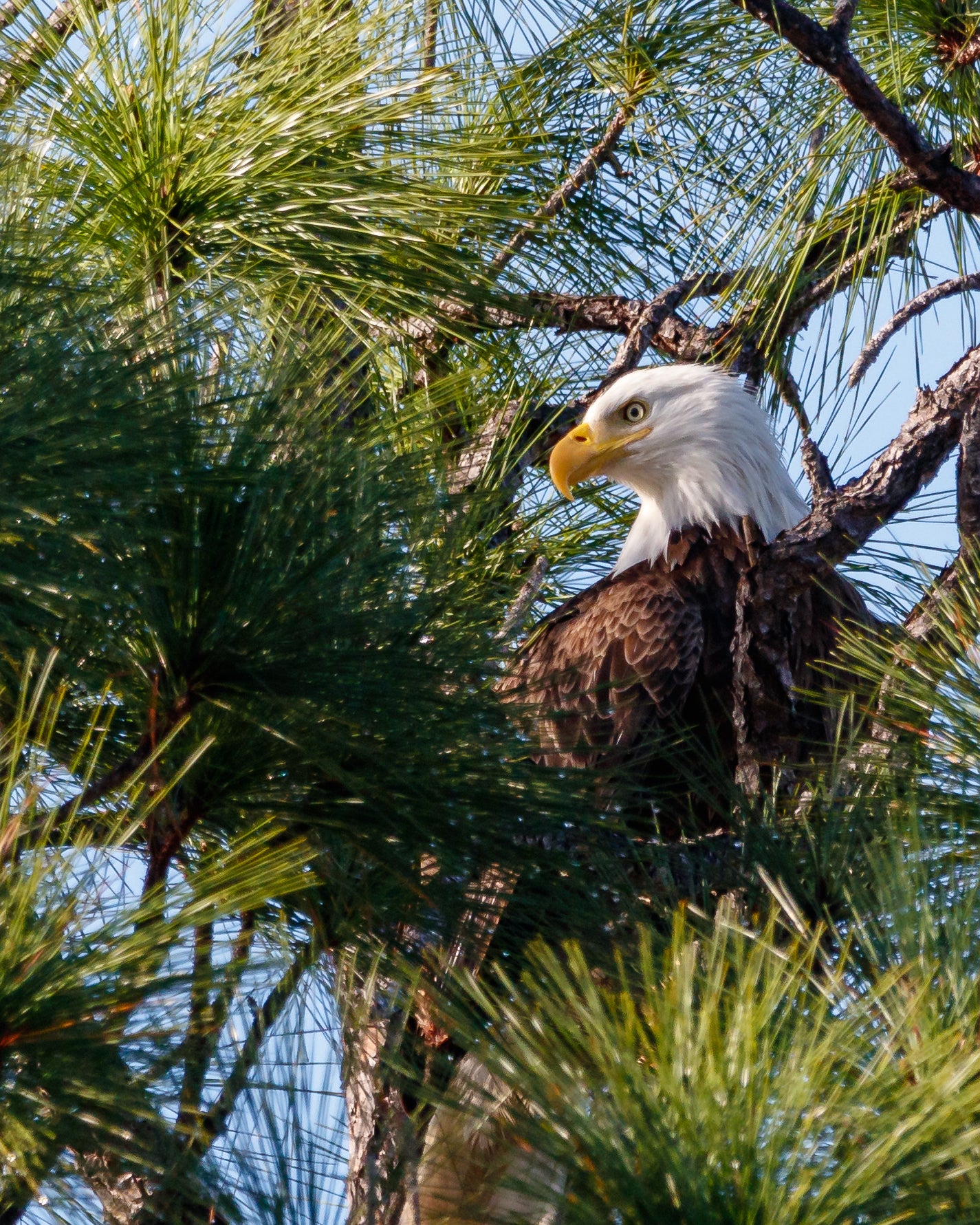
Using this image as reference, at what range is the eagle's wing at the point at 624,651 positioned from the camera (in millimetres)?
3133

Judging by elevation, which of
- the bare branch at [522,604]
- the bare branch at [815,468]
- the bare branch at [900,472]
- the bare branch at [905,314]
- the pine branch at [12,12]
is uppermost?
the pine branch at [12,12]

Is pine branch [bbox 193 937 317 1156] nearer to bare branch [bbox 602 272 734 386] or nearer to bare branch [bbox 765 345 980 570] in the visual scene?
bare branch [bbox 765 345 980 570]

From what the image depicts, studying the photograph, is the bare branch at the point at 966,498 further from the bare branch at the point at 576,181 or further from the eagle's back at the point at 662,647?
the bare branch at the point at 576,181

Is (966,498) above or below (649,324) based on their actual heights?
below

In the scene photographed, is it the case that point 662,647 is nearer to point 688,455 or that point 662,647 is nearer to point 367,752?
point 688,455

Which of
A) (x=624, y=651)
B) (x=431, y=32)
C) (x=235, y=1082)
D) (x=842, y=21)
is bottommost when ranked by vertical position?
(x=235, y=1082)

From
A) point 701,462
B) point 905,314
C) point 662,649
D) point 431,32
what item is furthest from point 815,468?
point 701,462

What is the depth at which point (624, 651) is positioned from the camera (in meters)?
3.23

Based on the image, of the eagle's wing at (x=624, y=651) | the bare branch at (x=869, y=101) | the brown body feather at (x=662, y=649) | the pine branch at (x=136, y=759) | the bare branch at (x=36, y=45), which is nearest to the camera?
the pine branch at (x=136, y=759)

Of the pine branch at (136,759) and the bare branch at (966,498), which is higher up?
the bare branch at (966,498)

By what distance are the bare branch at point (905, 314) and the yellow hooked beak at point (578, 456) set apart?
1.02 metres

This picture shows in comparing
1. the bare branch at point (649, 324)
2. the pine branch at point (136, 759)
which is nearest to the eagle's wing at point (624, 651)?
the bare branch at point (649, 324)

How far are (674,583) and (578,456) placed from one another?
37cm

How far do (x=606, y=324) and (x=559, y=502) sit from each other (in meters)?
0.48
